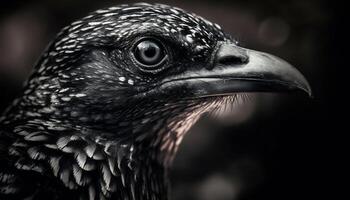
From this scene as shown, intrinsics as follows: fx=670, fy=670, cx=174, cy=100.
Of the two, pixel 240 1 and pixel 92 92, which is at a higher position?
pixel 240 1

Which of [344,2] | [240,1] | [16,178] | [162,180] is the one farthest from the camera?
[240,1]

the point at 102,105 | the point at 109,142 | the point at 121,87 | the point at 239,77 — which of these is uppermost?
the point at 239,77

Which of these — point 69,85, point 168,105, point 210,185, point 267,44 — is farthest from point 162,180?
point 267,44

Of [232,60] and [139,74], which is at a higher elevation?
[232,60]

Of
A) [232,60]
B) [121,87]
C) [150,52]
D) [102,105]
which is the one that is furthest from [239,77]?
[102,105]

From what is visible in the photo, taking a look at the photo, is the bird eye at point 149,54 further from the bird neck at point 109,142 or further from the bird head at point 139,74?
the bird neck at point 109,142

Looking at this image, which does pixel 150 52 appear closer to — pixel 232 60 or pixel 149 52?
pixel 149 52

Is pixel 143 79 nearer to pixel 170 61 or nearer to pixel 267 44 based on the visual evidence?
pixel 170 61
